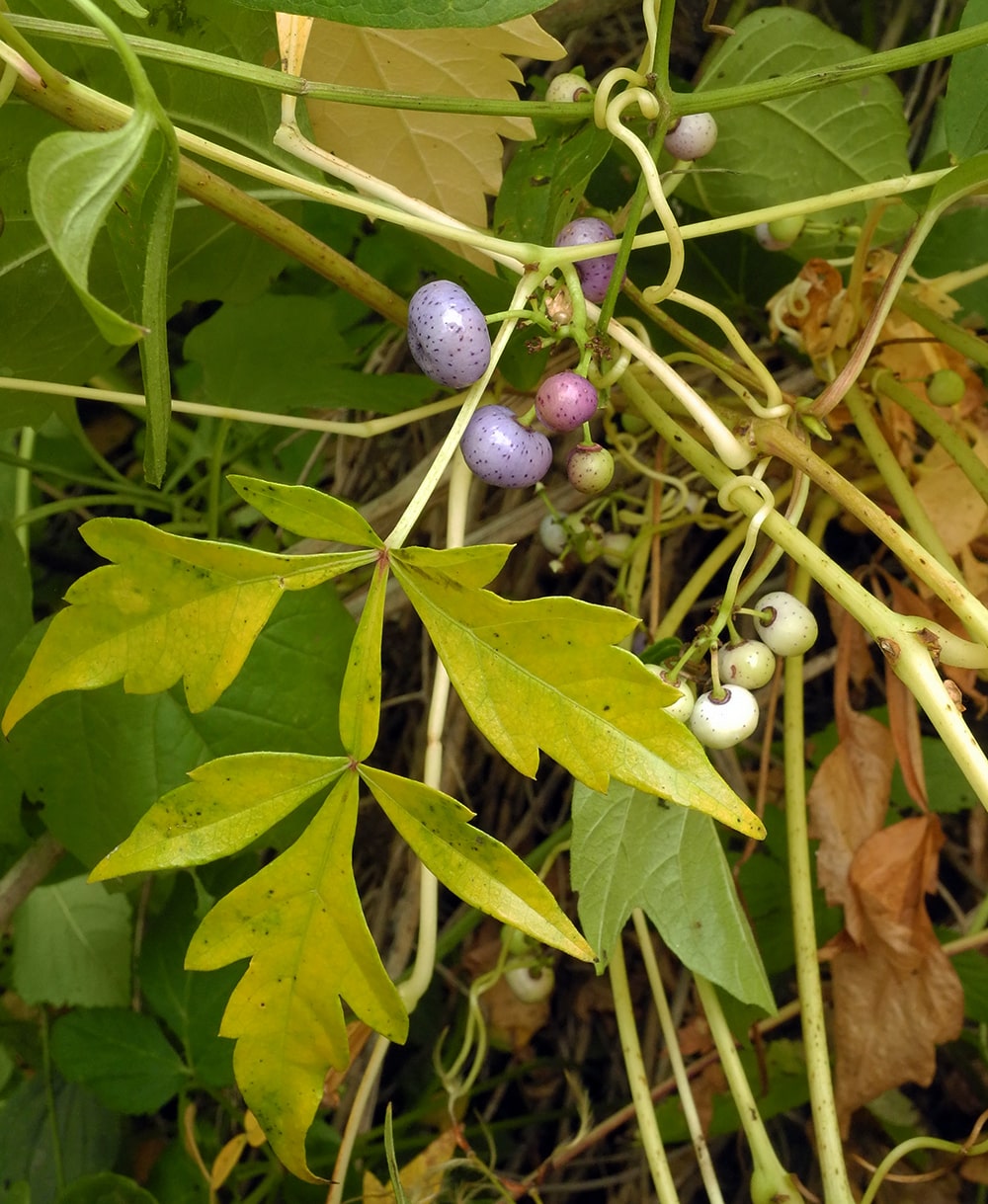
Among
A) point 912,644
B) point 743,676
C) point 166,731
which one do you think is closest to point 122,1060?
point 166,731

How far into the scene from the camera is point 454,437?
21.4 inches

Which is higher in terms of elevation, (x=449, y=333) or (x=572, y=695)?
(x=449, y=333)

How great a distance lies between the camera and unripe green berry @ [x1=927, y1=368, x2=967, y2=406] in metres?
0.78

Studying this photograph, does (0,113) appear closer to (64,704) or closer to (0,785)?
(64,704)

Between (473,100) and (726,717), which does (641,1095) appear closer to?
(726,717)

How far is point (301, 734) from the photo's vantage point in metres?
0.74

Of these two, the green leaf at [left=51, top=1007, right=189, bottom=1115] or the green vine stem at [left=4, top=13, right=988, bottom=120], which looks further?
the green leaf at [left=51, top=1007, right=189, bottom=1115]

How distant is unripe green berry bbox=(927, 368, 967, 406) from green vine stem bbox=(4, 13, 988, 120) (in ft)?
0.98

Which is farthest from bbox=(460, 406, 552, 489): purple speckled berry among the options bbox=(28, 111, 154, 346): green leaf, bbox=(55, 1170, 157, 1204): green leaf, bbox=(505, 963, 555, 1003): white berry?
bbox=(55, 1170, 157, 1204): green leaf

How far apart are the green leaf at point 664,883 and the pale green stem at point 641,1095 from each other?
5 cm

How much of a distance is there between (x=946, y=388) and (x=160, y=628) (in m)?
0.64

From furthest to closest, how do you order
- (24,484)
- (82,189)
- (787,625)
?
(24,484) → (787,625) → (82,189)

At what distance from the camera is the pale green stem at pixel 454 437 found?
521 millimetres

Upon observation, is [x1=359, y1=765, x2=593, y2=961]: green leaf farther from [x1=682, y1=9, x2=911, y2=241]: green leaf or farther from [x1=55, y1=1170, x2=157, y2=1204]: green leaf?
[x1=55, y1=1170, x2=157, y2=1204]: green leaf
